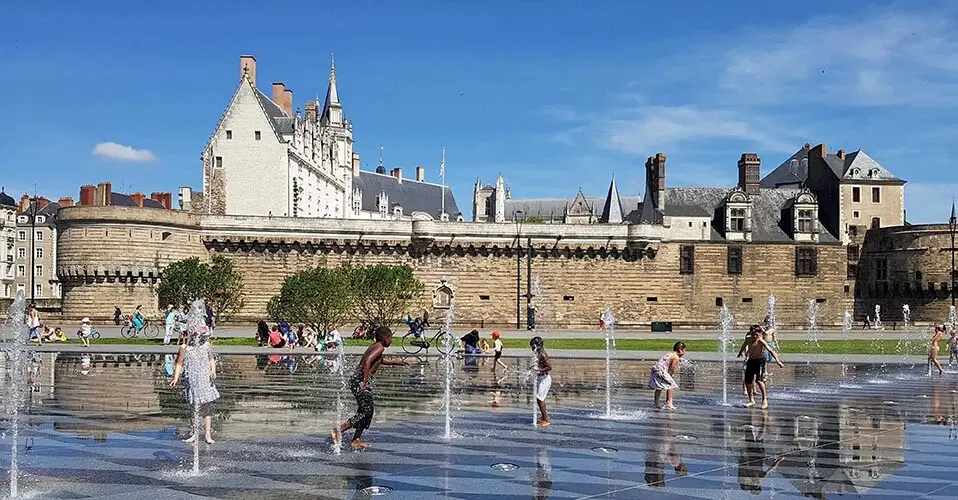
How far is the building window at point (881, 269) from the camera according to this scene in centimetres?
6800

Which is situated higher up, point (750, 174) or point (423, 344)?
point (750, 174)

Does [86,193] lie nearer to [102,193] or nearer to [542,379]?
[102,193]

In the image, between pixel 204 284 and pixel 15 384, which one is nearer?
pixel 15 384

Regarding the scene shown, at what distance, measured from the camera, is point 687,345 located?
40625 millimetres

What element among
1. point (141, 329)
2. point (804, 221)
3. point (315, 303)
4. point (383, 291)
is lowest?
point (141, 329)

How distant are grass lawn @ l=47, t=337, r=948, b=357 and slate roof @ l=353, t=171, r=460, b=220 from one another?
63.3 meters

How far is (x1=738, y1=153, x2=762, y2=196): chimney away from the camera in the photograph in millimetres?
67875

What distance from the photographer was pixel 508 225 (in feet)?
202

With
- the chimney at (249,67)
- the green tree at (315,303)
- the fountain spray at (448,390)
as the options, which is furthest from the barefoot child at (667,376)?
the chimney at (249,67)

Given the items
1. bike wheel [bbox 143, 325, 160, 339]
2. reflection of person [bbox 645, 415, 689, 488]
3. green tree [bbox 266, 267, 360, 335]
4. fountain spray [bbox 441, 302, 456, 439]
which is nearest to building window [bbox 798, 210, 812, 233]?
green tree [bbox 266, 267, 360, 335]

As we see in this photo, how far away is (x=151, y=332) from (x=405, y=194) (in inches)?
2617

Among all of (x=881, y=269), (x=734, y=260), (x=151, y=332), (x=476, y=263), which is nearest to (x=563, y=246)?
(x=476, y=263)

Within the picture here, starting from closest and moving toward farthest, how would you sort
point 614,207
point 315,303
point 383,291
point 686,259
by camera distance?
point 315,303 → point 383,291 → point 686,259 → point 614,207

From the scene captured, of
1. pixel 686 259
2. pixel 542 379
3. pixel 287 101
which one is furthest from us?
pixel 287 101
